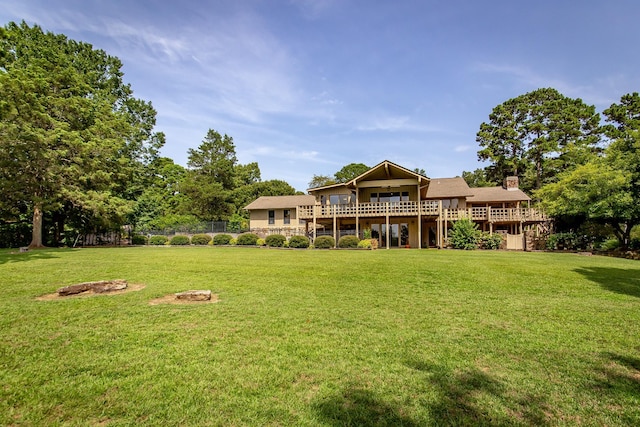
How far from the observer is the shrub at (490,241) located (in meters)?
22.7

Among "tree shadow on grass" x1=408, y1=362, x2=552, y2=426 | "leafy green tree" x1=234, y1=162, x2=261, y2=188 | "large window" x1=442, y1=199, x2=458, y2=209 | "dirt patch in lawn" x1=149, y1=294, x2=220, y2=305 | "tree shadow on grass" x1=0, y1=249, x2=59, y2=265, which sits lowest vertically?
"tree shadow on grass" x1=408, y1=362, x2=552, y2=426

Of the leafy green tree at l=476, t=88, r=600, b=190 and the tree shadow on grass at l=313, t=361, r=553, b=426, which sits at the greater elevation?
the leafy green tree at l=476, t=88, r=600, b=190

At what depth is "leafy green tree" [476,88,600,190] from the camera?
134ft

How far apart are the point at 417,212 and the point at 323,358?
21836 millimetres

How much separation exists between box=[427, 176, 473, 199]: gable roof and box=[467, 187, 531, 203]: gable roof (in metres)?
1.30

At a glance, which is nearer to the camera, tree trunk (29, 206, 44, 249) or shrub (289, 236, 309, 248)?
tree trunk (29, 206, 44, 249)

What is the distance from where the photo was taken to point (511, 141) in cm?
4422

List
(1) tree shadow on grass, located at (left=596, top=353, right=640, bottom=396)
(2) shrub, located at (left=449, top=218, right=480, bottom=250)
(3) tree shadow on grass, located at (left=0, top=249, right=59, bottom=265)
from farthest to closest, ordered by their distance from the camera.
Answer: (2) shrub, located at (left=449, top=218, right=480, bottom=250), (3) tree shadow on grass, located at (left=0, top=249, right=59, bottom=265), (1) tree shadow on grass, located at (left=596, top=353, right=640, bottom=396)

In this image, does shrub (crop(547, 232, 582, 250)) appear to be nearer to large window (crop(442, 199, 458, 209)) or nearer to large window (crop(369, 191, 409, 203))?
large window (crop(442, 199, 458, 209))

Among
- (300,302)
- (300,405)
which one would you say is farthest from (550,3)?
(300,405)

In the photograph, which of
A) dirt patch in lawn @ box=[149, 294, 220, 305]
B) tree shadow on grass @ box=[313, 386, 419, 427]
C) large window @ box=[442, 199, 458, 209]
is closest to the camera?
tree shadow on grass @ box=[313, 386, 419, 427]

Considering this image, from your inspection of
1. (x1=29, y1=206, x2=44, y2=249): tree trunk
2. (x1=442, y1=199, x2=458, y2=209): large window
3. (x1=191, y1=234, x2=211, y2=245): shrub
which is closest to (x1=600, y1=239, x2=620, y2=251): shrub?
(x1=442, y1=199, x2=458, y2=209): large window

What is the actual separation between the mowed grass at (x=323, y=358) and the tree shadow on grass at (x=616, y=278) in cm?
38

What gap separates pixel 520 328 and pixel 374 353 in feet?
9.34
